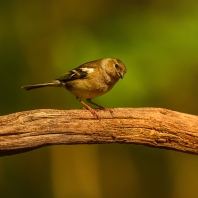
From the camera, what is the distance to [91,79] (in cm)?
313

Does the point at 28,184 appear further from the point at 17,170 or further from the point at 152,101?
the point at 152,101

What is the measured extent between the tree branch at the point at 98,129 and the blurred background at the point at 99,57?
1.77ft

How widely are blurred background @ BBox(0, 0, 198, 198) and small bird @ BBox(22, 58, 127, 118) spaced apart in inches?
3.1

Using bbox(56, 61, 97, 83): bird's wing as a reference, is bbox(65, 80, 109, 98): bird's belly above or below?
below

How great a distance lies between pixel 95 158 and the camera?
3.77 metres

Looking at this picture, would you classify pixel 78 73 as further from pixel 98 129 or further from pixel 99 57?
pixel 98 129

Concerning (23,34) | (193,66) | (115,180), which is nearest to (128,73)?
(193,66)

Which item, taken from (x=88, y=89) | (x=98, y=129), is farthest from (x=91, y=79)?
(x=98, y=129)

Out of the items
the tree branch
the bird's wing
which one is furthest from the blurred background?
the tree branch

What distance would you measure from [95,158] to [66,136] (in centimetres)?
141

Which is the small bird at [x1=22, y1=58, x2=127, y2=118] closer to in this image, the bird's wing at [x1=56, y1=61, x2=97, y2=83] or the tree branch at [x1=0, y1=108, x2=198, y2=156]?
the bird's wing at [x1=56, y1=61, x2=97, y2=83]

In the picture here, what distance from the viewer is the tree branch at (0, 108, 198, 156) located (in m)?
2.34

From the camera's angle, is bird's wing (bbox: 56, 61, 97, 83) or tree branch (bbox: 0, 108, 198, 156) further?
bird's wing (bbox: 56, 61, 97, 83)

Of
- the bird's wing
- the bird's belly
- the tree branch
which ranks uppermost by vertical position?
the bird's wing
